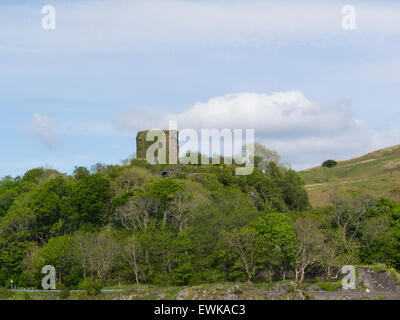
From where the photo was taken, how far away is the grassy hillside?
4776 inches

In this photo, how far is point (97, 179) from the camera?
8500 cm

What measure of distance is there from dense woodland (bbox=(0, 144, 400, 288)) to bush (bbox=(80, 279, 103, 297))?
2241 mm

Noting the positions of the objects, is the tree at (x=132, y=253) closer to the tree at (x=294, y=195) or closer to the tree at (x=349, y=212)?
the tree at (x=349, y=212)

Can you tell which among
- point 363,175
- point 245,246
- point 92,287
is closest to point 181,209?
point 245,246

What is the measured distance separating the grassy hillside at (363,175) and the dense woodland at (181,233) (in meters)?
22.4

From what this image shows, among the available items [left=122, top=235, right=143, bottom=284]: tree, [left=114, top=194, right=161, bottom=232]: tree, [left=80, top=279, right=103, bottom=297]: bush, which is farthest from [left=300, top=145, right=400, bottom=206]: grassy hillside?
[left=80, top=279, right=103, bottom=297]: bush

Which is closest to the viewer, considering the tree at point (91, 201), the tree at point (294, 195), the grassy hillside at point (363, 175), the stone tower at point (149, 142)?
the tree at point (91, 201)

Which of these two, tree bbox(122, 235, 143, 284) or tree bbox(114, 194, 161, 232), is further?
tree bbox(114, 194, 161, 232)

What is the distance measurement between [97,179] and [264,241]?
32260mm

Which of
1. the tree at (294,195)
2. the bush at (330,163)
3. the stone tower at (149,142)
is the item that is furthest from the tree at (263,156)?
the bush at (330,163)

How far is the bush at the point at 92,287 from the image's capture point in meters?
60.0

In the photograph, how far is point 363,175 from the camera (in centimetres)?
15288

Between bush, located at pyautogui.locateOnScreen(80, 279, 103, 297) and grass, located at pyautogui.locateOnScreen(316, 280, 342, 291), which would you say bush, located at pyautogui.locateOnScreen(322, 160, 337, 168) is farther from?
bush, located at pyautogui.locateOnScreen(80, 279, 103, 297)

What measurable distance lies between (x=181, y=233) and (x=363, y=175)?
97.1 metres
